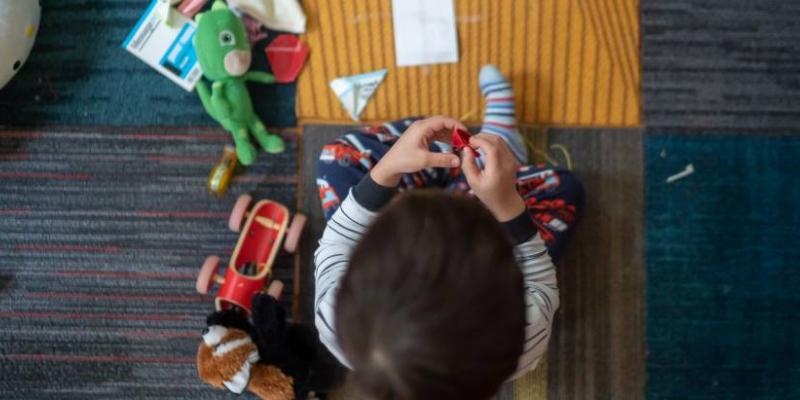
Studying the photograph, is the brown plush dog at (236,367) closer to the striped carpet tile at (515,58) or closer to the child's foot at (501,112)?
the striped carpet tile at (515,58)

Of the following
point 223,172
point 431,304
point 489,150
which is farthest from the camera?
point 223,172

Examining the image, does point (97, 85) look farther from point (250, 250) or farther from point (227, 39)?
point (250, 250)

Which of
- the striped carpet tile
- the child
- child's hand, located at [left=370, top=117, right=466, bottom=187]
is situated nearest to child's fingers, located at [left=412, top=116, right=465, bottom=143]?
child's hand, located at [left=370, top=117, right=466, bottom=187]

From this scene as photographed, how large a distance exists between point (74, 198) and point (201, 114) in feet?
0.91

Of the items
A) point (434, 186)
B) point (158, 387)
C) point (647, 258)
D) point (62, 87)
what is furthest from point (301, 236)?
point (647, 258)

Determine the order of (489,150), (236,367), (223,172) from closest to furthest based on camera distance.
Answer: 1. (489,150)
2. (236,367)
3. (223,172)

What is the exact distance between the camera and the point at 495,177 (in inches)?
28.2

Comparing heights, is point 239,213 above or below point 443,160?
below

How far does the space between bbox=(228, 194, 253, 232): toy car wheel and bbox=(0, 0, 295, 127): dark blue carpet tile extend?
0.16m

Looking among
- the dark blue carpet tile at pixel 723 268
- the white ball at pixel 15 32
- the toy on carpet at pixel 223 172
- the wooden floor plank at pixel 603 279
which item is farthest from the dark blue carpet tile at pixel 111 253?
the dark blue carpet tile at pixel 723 268

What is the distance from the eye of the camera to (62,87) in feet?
3.65

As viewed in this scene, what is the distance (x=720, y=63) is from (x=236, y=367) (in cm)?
105

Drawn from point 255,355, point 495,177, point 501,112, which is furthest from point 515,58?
point 255,355

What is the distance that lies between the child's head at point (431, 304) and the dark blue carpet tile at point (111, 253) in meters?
0.59
